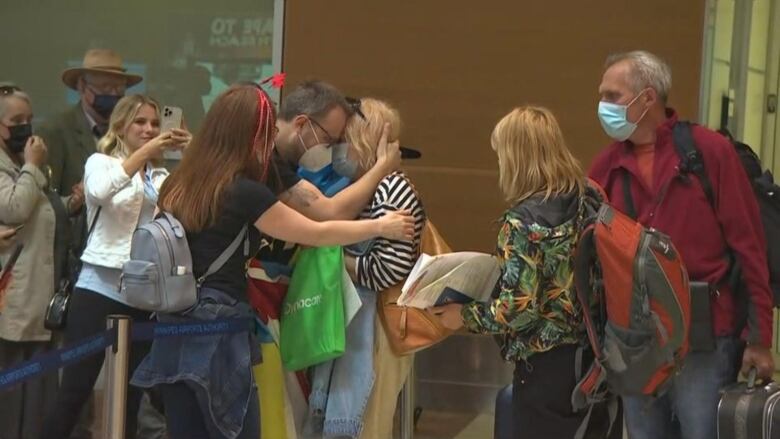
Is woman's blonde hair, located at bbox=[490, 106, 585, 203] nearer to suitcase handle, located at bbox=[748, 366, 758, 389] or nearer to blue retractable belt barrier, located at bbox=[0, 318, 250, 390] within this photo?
suitcase handle, located at bbox=[748, 366, 758, 389]

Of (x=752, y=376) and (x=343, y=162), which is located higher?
(x=343, y=162)

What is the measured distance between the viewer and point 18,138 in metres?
5.49

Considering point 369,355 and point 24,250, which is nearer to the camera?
point 369,355

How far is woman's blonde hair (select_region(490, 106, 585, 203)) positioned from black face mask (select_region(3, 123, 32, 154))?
276 cm

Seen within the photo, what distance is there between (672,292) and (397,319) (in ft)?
3.69

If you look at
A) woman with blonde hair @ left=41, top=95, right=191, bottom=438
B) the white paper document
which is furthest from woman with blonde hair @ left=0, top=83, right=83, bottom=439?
the white paper document

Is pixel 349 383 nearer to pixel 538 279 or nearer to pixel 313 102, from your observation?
pixel 538 279

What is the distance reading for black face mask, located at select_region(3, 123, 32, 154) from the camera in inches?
215

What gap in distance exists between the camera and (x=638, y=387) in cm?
374

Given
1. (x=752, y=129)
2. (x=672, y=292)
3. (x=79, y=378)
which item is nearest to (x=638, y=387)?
(x=672, y=292)

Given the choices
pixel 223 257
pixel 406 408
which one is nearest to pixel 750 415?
pixel 406 408

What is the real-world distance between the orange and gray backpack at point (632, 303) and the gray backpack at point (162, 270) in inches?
53.5

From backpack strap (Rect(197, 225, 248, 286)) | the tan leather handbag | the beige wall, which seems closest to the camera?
backpack strap (Rect(197, 225, 248, 286))

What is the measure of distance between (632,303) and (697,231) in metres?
0.50
